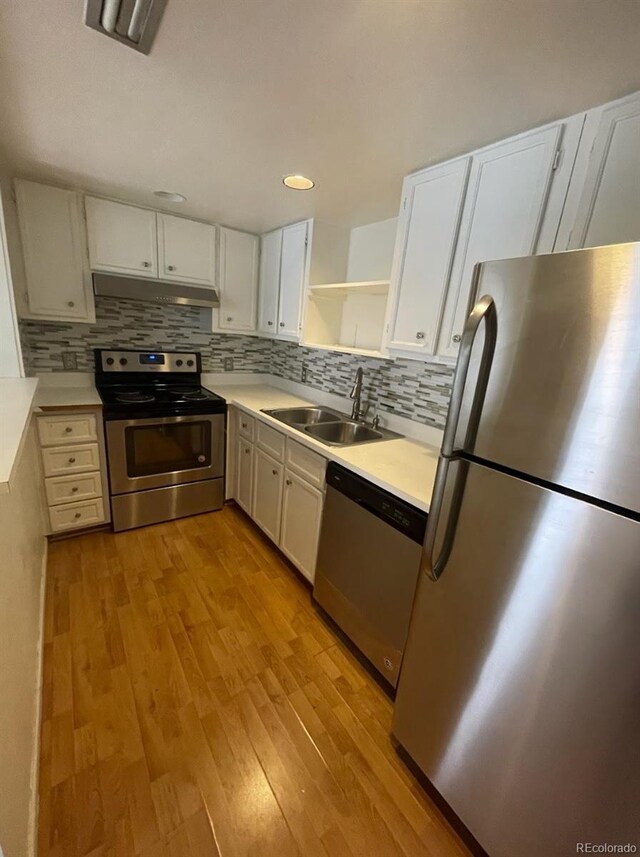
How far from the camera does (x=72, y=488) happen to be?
7.57 feet

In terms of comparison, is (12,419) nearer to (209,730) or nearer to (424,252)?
(209,730)

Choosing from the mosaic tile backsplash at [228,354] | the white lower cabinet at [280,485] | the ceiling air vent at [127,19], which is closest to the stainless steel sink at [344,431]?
the mosaic tile backsplash at [228,354]

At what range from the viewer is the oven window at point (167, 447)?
242 centimetres

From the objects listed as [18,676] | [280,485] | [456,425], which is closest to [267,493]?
[280,485]

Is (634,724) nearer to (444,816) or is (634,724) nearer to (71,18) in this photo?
(444,816)

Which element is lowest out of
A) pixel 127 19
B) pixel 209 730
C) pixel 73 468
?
pixel 209 730

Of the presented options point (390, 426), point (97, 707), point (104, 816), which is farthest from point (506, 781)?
point (390, 426)

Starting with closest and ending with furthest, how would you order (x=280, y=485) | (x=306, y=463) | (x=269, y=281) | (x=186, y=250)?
(x=306, y=463), (x=280, y=485), (x=186, y=250), (x=269, y=281)

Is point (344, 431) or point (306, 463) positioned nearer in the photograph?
point (306, 463)

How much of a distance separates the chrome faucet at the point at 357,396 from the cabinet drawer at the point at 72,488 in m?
1.78

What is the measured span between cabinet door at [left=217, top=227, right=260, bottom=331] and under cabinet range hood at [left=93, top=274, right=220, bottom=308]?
5.4 inches

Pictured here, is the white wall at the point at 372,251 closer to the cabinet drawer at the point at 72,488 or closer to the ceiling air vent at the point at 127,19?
the ceiling air vent at the point at 127,19

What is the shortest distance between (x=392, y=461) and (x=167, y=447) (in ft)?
5.51

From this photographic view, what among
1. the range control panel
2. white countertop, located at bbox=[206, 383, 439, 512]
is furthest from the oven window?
the range control panel
